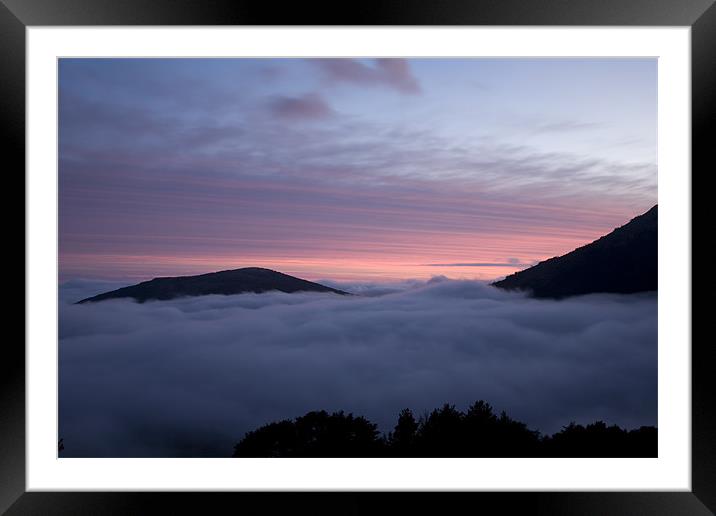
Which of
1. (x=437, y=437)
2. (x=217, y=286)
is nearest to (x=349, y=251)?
(x=217, y=286)

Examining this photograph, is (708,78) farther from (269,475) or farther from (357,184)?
(357,184)

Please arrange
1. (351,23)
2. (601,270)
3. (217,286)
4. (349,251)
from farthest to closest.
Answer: (601,270) < (217,286) < (349,251) < (351,23)

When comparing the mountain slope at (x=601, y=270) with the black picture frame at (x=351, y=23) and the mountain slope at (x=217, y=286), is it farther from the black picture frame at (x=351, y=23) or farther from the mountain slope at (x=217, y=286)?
the black picture frame at (x=351, y=23)

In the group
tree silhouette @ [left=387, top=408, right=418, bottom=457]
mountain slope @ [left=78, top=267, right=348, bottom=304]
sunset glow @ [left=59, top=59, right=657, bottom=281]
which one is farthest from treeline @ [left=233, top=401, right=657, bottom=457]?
sunset glow @ [left=59, top=59, right=657, bottom=281]

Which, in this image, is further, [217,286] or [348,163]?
[217,286]

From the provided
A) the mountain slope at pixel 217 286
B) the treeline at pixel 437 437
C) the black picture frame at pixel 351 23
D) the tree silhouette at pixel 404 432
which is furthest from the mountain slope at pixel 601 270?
the black picture frame at pixel 351 23

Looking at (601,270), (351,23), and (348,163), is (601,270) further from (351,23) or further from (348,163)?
(351,23)
